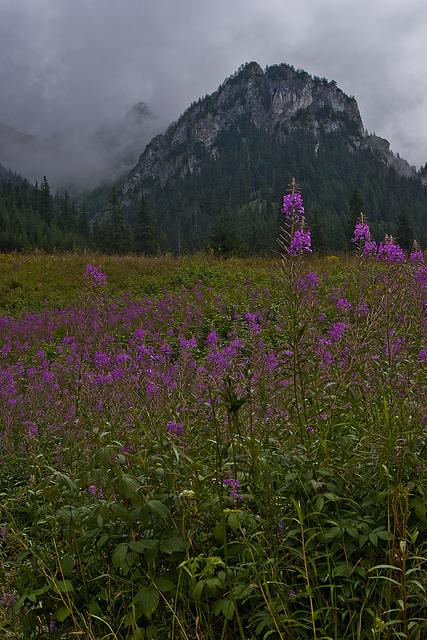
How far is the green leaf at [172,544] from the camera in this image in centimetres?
171

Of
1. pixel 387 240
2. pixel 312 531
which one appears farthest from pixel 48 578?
pixel 387 240

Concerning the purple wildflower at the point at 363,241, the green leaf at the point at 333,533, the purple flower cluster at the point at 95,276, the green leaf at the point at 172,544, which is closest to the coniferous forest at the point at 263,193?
the purple wildflower at the point at 363,241

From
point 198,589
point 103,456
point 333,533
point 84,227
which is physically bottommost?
point 198,589

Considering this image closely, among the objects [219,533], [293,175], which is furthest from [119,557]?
[293,175]

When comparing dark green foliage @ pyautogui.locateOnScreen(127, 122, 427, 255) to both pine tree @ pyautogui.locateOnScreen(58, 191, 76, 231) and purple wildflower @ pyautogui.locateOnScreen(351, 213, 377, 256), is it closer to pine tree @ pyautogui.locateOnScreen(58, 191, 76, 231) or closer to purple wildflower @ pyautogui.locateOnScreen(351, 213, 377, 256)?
pine tree @ pyautogui.locateOnScreen(58, 191, 76, 231)

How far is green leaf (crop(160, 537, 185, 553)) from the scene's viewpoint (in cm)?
171

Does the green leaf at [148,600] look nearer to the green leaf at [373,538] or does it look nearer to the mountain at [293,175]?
the green leaf at [373,538]

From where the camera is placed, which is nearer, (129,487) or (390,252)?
(129,487)

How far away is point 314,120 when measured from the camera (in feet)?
609

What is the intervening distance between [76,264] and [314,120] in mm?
200286

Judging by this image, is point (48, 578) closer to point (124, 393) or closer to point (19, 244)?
point (124, 393)

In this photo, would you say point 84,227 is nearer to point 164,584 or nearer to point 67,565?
point 67,565

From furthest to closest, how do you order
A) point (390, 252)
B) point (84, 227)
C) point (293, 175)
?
1. point (293, 175)
2. point (84, 227)
3. point (390, 252)

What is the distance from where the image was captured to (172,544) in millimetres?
1739
